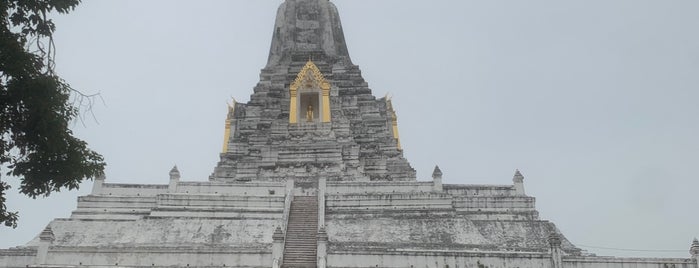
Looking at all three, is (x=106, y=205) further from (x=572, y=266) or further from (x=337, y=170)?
(x=572, y=266)

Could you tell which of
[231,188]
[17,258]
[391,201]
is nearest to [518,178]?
[391,201]

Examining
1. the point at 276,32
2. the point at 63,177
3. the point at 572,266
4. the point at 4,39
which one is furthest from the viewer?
the point at 276,32

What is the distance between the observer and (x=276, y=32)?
45094mm

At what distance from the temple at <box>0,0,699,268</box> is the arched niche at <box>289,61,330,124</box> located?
0.22 ft

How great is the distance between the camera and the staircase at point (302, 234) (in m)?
22.7

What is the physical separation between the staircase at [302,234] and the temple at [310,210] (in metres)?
0.08

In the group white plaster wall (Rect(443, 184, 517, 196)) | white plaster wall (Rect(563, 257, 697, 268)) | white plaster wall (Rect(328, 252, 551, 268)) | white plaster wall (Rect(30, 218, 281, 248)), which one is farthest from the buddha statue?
white plaster wall (Rect(563, 257, 697, 268))

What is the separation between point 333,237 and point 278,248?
3.88m

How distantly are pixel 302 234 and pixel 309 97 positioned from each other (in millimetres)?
15286

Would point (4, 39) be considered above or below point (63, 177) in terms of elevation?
above

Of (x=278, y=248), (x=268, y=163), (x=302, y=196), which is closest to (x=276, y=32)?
(x=268, y=163)

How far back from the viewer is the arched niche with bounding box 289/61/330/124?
37031mm

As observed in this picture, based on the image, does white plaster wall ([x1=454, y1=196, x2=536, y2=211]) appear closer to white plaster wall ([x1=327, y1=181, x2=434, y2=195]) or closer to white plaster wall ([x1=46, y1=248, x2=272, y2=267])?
white plaster wall ([x1=327, y1=181, x2=434, y2=195])

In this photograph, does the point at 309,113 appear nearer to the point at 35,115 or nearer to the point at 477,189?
the point at 477,189
